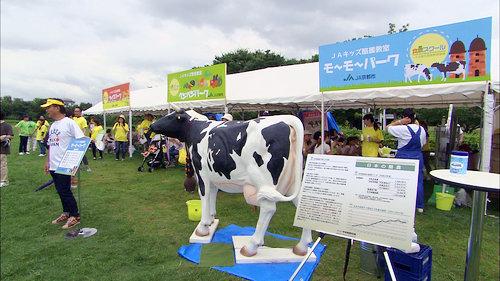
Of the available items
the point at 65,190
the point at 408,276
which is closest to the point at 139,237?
the point at 65,190

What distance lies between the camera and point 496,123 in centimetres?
752

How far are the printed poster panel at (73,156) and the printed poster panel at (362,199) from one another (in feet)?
9.36

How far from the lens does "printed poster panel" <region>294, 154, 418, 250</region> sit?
1.81 meters

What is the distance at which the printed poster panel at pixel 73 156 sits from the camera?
3324mm

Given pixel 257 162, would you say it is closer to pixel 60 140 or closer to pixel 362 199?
pixel 362 199

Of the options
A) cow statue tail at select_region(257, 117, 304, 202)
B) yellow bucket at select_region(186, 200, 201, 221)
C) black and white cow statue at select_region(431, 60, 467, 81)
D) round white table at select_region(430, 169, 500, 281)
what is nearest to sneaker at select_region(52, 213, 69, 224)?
yellow bucket at select_region(186, 200, 201, 221)

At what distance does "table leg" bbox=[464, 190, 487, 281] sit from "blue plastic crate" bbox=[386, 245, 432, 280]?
0.97 feet

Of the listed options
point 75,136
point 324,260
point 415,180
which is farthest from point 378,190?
point 75,136

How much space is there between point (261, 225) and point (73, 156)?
2596 mm

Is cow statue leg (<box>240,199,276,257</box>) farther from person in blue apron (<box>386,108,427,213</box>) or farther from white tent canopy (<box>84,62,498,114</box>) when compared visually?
white tent canopy (<box>84,62,498,114</box>)

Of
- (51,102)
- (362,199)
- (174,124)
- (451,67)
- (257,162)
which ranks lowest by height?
(362,199)

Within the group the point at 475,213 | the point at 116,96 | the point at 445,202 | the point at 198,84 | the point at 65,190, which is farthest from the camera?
the point at 116,96

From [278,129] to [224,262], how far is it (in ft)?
5.11

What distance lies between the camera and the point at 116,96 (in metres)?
11.3
